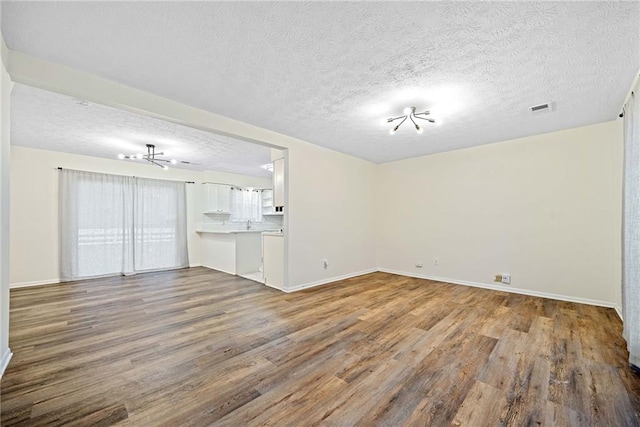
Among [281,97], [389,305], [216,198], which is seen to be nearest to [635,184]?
[389,305]

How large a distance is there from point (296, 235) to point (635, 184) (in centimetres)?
382

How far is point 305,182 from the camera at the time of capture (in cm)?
444

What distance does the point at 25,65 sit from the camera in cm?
206

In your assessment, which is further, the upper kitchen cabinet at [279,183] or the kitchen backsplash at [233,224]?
the kitchen backsplash at [233,224]

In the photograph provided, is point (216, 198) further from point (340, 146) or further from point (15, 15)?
point (15, 15)

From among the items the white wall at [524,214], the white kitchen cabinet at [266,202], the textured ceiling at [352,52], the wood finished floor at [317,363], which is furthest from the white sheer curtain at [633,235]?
the white kitchen cabinet at [266,202]

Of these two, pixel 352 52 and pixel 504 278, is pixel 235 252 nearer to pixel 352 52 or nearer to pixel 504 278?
pixel 352 52

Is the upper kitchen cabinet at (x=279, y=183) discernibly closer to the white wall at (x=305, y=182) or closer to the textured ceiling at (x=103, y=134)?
the white wall at (x=305, y=182)

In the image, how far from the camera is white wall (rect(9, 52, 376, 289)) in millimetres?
2273

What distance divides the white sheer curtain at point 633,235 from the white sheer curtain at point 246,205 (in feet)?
23.1

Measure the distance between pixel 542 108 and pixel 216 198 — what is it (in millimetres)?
6628

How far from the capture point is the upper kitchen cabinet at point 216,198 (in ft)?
21.9

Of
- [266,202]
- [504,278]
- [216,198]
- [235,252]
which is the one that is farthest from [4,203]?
[504,278]

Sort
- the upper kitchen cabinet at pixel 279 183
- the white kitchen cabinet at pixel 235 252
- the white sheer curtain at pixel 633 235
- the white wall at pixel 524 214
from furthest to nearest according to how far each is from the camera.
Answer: the white kitchen cabinet at pixel 235 252
the upper kitchen cabinet at pixel 279 183
the white wall at pixel 524 214
the white sheer curtain at pixel 633 235
